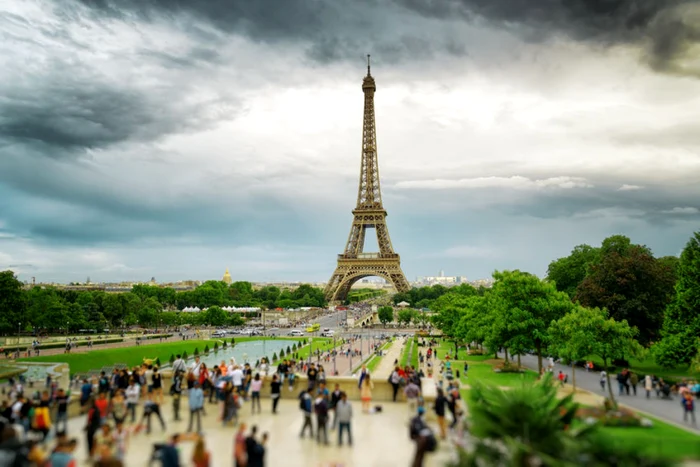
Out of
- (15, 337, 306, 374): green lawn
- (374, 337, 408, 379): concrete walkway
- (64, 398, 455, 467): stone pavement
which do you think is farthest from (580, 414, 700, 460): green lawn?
(15, 337, 306, 374): green lawn

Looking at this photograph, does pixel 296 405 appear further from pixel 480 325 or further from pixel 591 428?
pixel 480 325

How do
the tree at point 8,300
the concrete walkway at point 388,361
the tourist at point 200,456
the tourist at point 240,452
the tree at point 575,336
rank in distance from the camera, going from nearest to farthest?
the tourist at point 200,456 < the tourist at point 240,452 < the tree at point 575,336 < the concrete walkway at point 388,361 < the tree at point 8,300

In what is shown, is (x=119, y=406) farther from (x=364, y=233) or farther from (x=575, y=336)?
(x=364, y=233)

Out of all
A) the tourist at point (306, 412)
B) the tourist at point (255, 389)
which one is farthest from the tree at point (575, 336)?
the tourist at point (306, 412)

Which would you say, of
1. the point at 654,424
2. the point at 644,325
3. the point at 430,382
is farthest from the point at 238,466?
the point at 644,325

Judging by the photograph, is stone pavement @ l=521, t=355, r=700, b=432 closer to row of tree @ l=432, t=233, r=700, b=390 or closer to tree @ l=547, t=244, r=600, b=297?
row of tree @ l=432, t=233, r=700, b=390

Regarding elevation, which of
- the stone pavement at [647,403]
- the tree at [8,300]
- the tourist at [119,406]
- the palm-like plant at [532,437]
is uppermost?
the tree at [8,300]

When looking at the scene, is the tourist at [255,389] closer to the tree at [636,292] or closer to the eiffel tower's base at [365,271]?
the tree at [636,292]
